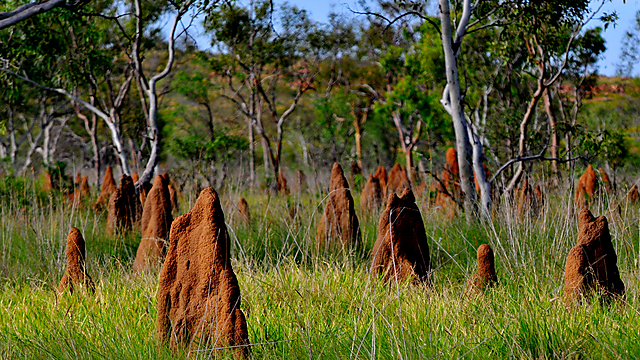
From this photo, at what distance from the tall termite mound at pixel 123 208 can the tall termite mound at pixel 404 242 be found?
3.55m

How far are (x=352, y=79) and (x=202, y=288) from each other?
980 inches

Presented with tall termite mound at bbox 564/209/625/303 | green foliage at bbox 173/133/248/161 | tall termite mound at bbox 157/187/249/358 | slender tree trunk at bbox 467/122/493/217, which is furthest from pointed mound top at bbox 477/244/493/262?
green foliage at bbox 173/133/248/161

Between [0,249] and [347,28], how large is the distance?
1771 centimetres

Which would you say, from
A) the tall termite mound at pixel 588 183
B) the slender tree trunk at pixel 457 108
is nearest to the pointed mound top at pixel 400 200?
the slender tree trunk at pixel 457 108

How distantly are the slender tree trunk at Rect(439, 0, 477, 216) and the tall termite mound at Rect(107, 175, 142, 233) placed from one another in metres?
4.10

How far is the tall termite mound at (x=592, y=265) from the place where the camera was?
3441mm

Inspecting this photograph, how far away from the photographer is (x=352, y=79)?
89.5ft

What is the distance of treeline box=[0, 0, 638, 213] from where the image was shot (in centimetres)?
822

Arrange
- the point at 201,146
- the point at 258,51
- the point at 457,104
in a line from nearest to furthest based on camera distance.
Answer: the point at 457,104 → the point at 201,146 → the point at 258,51

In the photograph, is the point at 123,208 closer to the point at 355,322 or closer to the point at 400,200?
the point at 400,200

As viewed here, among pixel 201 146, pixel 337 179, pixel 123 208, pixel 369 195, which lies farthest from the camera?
pixel 201 146

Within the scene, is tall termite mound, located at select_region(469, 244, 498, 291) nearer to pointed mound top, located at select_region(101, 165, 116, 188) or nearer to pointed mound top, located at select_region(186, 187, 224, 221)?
pointed mound top, located at select_region(186, 187, 224, 221)

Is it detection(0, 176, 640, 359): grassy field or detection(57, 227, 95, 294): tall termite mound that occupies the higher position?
detection(57, 227, 95, 294): tall termite mound

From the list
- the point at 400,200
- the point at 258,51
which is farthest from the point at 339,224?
the point at 258,51
